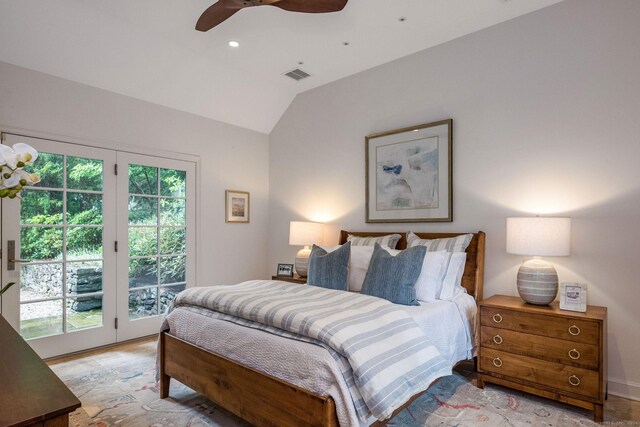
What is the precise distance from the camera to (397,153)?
386 cm

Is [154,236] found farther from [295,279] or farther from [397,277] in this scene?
[397,277]

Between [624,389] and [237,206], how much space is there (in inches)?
166

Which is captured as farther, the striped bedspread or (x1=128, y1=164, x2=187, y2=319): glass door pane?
(x1=128, y1=164, x2=187, y2=319): glass door pane

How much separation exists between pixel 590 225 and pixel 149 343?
13.8ft

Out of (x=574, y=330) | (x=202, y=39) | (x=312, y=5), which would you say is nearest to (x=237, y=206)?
(x=202, y=39)

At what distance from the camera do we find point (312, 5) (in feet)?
7.82

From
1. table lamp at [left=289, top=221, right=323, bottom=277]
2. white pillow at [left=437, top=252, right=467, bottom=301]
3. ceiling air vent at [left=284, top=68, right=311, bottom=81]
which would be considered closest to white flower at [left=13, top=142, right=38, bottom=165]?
white pillow at [left=437, top=252, right=467, bottom=301]

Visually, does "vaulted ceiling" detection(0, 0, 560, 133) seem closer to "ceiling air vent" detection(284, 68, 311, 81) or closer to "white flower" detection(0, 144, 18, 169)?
"ceiling air vent" detection(284, 68, 311, 81)

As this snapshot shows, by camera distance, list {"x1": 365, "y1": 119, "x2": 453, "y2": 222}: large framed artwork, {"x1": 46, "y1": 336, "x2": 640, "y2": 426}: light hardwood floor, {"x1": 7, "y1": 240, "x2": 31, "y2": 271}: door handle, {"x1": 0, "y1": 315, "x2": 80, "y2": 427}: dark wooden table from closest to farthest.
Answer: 1. {"x1": 0, "y1": 315, "x2": 80, "y2": 427}: dark wooden table
2. {"x1": 46, "y1": 336, "x2": 640, "y2": 426}: light hardwood floor
3. {"x1": 7, "y1": 240, "x2": 31, "y2": 271}: door handle
4. {"x1": 365, "y1": 119, "x2": 453, "y2": 222}: large framed artwork

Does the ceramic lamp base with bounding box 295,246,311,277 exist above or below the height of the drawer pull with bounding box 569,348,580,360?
above

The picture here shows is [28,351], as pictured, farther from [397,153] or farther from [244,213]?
[244,213]

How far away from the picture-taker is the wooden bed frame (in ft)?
5.63

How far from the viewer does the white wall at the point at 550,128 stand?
105 inches

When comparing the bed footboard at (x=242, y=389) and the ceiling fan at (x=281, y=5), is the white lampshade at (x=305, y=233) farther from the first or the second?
the ceiling fan at (x=281, y=5)
